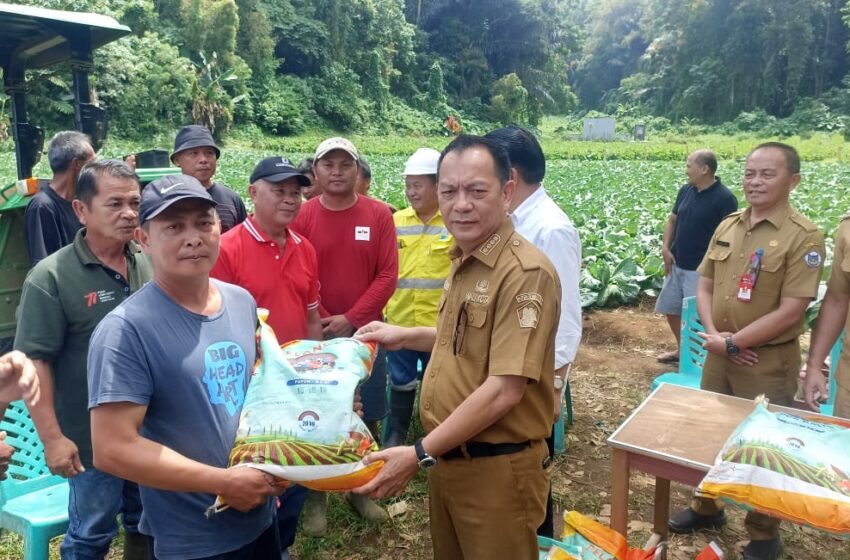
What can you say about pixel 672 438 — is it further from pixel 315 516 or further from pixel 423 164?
pixel 423 164

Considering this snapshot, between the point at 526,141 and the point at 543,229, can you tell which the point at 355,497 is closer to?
the point at 543,229

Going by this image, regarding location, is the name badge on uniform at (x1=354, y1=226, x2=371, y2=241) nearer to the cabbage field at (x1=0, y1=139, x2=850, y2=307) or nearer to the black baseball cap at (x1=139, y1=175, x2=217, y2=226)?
the black baseball cap at (x1=139, y1=175, x2=217, y2=226)

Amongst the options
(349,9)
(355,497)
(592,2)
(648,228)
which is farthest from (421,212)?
(592,2)

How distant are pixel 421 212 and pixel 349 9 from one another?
167 feet

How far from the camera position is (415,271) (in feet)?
13.7

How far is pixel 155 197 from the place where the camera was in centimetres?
181

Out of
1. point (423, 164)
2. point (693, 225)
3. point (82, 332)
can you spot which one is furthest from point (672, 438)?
point (693, 225)

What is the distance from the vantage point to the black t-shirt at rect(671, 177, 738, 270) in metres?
5.82

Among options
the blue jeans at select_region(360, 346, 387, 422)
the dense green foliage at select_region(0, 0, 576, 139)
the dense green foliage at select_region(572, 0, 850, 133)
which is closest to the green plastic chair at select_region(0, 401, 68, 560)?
the blue jeans at select_region(360, 346, 387, 422)

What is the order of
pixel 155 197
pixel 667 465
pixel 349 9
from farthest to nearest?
1. pixel 349 9
2. pixel 667 465
3. pixel 155 197

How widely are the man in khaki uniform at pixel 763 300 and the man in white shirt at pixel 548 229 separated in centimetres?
109

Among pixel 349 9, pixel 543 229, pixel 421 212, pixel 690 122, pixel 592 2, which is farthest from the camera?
pixel 592 2

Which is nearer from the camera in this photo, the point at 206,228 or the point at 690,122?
the point at 206,228

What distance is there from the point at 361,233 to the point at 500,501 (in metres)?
2.13
